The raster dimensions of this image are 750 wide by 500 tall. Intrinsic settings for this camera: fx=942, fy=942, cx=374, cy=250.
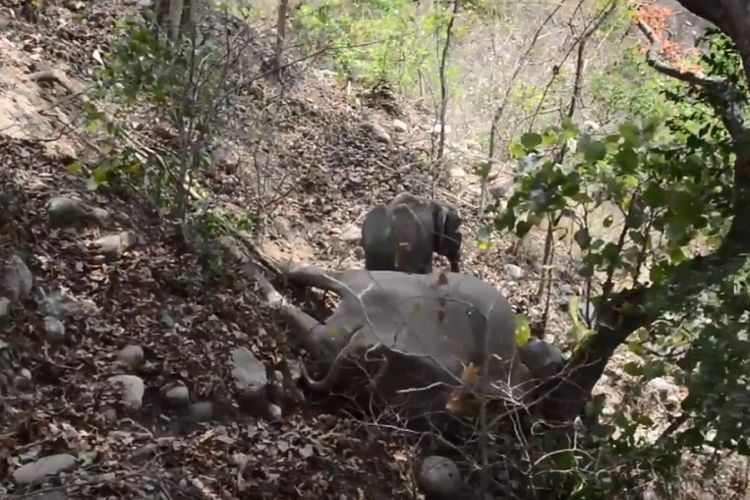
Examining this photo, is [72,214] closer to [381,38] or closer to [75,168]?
[75,168]

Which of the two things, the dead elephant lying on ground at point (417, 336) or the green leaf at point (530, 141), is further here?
the dead elephant lying on ground at point (417, 336)

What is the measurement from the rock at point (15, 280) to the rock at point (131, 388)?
1.21ft

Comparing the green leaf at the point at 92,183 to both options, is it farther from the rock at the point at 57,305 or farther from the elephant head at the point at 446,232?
the elephant head at the point at 446,232

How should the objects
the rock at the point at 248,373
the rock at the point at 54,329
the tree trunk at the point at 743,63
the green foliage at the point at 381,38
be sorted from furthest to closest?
the green foliage at the point at 381,38, the rock at the point at 248,373, the rock at the point at 54,329, the tree trunk at the point at 743,63

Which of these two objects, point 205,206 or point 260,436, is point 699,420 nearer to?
point 260,436

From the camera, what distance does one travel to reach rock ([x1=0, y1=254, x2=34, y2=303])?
2695 mm

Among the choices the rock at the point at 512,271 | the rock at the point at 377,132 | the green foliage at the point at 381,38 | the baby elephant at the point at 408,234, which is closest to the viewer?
the baby elephant at the point at 408,234

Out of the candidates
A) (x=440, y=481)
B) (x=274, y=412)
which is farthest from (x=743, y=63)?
(x=274, y=412)

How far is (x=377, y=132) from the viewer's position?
5.81 meters

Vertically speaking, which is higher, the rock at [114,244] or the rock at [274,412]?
the rock at [114,244]

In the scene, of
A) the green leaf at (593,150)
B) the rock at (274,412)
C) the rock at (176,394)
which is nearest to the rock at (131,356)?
the rock at (176,394)

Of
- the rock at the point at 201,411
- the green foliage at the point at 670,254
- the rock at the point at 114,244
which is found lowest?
the rock at the point at 201,411

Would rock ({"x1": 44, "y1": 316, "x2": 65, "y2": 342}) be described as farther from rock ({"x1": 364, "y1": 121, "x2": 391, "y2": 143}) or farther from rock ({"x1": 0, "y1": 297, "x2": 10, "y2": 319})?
rock ({"x1": 364, "y1": 121, "x2": 391, "y2": 143})

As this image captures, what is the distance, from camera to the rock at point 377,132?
19.0 ft
